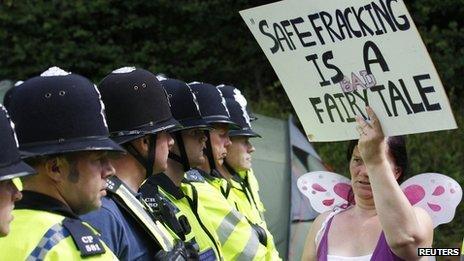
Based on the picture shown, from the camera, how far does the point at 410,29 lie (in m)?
3.69

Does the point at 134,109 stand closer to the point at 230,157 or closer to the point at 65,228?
the point at 65,228

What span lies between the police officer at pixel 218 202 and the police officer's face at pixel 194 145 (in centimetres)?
21

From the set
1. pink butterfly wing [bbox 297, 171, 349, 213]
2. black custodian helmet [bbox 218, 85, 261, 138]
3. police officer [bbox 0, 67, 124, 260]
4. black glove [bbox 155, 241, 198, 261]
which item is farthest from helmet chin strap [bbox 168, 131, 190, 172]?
black custodian helmet [bbox 218, 85, 261, 138]

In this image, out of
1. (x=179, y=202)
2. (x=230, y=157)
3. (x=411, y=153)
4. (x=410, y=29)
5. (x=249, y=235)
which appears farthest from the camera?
(x=411, y=153)

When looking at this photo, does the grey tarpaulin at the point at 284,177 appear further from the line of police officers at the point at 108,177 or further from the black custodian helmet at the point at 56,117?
the black custodian helmet at the point at 56,117

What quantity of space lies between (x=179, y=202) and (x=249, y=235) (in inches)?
24.8

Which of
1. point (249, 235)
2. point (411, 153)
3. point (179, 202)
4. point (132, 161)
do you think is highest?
point (132, 161)

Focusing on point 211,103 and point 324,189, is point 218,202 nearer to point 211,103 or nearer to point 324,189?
point 324,189

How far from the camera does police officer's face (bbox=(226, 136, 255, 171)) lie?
282 inches

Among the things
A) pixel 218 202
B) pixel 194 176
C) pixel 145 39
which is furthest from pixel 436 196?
pixel 145 39

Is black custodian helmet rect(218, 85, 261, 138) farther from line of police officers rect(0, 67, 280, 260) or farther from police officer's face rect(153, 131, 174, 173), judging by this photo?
police officer's face rect(153, 131, 174, 173)

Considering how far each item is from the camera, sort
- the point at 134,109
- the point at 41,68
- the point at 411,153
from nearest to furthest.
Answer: the point at 134,109 → the point at 411,153 → the point at 41,68

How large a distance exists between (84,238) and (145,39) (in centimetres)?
1358

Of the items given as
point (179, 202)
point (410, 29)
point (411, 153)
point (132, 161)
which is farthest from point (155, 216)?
point (411, 153)
